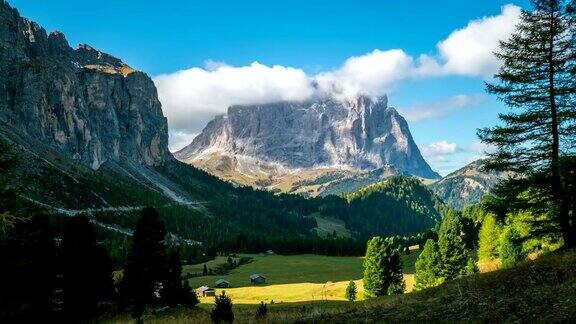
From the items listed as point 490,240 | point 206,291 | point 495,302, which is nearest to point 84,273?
point 495,302

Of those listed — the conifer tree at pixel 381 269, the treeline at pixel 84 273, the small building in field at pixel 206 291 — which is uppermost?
the treeline at pixel 84 273

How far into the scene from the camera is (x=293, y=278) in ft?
417

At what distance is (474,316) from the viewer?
56.1ft

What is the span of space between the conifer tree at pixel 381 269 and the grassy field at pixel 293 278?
259 inches

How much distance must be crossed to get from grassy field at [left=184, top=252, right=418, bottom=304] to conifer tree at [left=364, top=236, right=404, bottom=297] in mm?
6584

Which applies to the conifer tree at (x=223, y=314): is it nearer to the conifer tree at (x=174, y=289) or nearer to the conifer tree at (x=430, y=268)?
the conifer tree at (x=174, y=289)

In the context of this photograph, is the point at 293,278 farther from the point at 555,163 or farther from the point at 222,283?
the point at 555,163

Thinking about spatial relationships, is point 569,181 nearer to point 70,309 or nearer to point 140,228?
point 140,228

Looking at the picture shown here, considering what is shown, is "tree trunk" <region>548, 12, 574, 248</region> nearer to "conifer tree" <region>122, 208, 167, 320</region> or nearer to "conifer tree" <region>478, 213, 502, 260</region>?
"conifer tree" <region>122, 208, 167, 320</region>

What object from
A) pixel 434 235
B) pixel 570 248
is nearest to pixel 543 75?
pixel 570 248

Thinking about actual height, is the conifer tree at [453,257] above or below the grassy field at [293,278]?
above

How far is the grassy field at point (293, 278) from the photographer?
90.2 meters

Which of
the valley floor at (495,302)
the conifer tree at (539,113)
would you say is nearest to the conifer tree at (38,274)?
the valley floor at (495,302)

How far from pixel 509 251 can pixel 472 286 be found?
47.4 m
